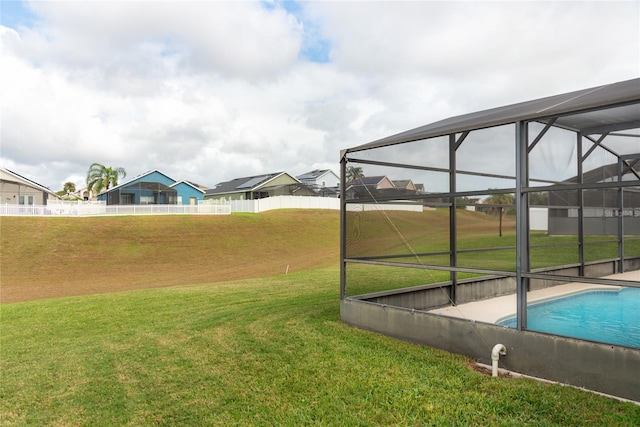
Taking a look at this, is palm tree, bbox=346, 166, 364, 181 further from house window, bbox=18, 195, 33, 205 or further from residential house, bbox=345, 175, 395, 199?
house window, bbox=18, 195, 33, 205

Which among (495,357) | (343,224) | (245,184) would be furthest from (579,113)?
(245,184)

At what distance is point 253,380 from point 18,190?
3443cm

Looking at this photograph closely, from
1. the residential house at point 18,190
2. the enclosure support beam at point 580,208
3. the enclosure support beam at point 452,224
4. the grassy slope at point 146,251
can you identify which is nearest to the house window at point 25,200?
the residential house at point 18,190

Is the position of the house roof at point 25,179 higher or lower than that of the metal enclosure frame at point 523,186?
higher

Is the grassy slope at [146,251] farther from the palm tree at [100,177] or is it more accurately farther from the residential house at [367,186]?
the palm tree at [100,177]

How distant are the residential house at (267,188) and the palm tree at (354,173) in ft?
114

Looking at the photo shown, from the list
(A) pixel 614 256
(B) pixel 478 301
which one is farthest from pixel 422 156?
(A) pixel 614 256

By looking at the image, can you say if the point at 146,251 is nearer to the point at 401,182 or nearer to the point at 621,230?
the point at 401,182

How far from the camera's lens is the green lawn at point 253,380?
3.73m

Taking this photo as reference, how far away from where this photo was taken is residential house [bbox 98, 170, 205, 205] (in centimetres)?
3766

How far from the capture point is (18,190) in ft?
104

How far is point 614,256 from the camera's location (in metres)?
10.8

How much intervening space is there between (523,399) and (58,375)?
4.97 meters

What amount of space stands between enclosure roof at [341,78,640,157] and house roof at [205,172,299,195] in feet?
120
